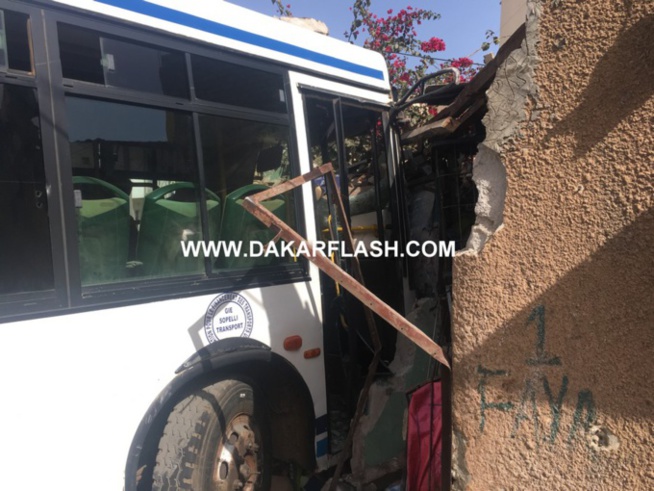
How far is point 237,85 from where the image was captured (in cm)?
243

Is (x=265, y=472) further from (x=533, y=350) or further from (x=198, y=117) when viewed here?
(x=198, y=117)

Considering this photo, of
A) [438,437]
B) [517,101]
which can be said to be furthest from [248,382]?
[517,101]

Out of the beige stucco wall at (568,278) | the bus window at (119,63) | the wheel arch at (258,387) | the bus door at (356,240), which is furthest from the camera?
the bus door at (356,240)

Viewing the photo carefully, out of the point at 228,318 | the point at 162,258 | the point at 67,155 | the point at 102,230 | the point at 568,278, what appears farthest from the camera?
the point at 228,318

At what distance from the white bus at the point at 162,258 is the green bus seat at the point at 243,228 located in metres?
0.01

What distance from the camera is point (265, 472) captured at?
8.31 ft

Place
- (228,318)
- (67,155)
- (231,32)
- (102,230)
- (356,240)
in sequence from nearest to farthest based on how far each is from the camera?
1. (67,155)
2. (102,230)
3. (228,318)
4. (231,32)
5. (356,240)

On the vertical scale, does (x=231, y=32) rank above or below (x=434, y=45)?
below

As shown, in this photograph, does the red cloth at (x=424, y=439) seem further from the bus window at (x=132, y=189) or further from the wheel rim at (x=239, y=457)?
the bus window at (x=132, y=189)

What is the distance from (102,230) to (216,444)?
1182mm

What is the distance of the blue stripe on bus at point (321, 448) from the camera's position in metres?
2.72

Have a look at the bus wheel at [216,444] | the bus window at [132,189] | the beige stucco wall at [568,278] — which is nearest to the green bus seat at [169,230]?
the bus window at [132,189]

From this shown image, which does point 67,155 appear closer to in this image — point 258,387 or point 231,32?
point 231,32

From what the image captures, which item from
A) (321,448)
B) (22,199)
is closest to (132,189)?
(22,199)
